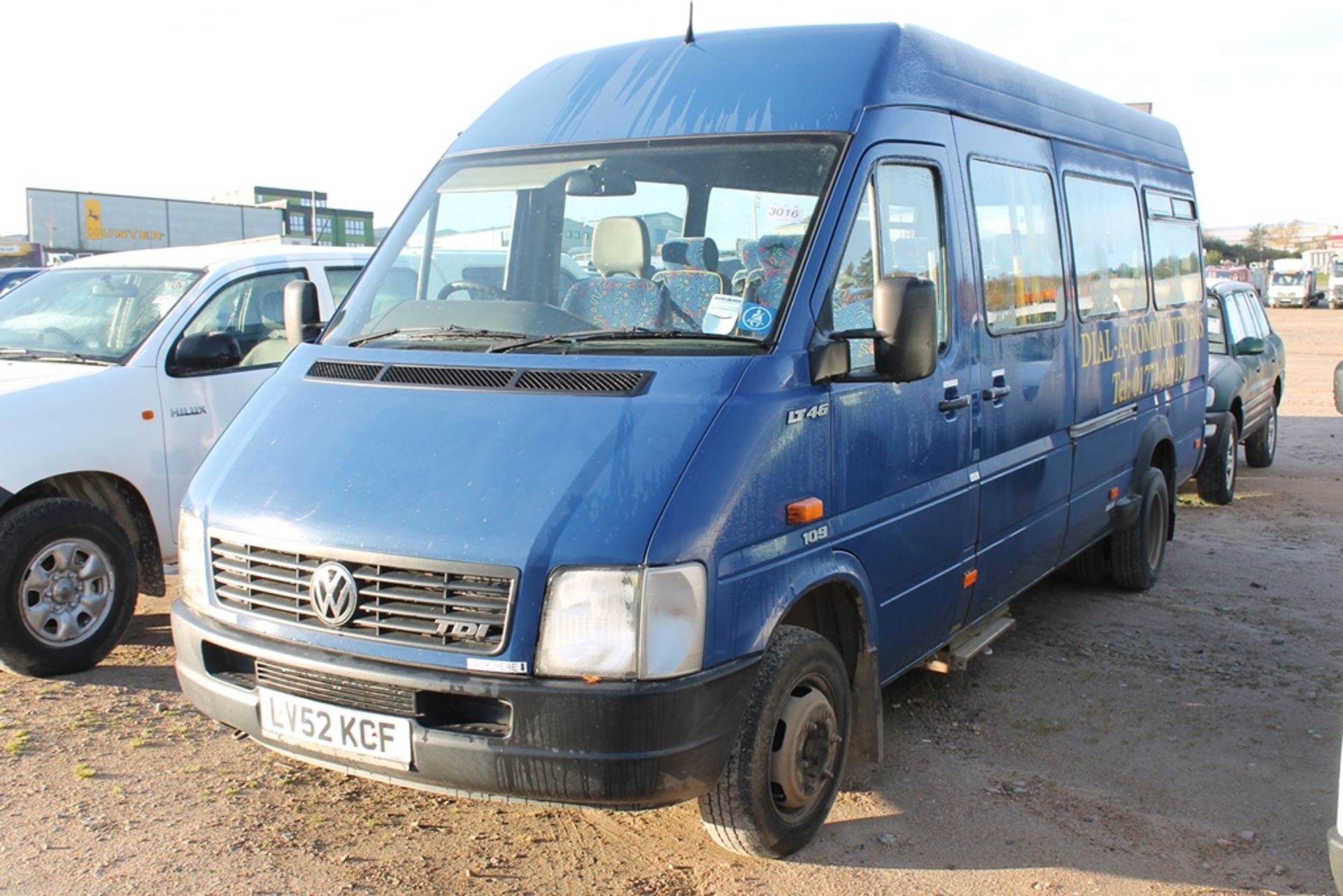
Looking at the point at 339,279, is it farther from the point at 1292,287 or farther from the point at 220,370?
the point at 1292,287

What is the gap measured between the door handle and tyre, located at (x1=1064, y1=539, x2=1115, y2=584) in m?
2.89

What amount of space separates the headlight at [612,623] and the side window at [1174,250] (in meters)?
5.07

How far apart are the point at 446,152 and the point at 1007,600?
121 inches

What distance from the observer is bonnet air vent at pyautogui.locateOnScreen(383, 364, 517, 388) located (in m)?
3.81

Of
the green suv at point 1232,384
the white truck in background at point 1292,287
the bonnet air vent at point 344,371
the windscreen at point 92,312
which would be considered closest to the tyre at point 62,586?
the windscreen at point 92,312

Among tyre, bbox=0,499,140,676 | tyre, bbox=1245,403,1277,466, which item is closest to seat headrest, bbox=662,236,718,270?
tyre, bbox=0,499,140,676

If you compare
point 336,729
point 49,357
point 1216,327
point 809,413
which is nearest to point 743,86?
point 809,413

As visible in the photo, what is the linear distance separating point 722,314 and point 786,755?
137 centimetres

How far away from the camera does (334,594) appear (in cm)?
347

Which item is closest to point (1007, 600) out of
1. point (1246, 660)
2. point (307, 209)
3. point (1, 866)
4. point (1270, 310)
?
point (1246, 660)

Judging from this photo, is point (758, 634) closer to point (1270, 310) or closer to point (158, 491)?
point (158, 491)

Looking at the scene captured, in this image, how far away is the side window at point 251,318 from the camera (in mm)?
6496

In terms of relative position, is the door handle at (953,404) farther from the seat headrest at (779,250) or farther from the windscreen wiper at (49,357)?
the windscreen wiper at (49,357)

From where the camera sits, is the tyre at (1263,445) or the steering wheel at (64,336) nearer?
the steering wheel at (64,336)
